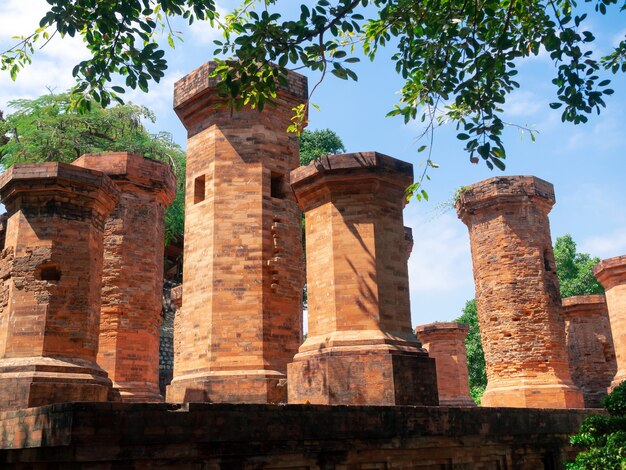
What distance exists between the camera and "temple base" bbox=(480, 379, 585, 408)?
48.2 feet

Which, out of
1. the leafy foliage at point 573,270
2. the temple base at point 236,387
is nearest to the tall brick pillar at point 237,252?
the temple base at point 236,387

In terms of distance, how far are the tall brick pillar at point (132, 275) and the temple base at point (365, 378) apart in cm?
485

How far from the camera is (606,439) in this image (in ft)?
25.1

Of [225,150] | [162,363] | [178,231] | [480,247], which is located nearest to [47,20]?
[225,150]

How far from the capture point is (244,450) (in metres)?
5.48

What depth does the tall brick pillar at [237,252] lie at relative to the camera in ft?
34.6

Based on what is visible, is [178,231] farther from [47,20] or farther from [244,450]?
[244,450]

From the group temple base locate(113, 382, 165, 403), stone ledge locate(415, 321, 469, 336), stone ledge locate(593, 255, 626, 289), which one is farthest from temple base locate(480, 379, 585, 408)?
temple base locate(113, 382, 165, 403)

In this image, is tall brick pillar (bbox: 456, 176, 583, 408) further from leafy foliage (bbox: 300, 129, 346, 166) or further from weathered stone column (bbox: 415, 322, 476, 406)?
leafy foliage (bbox: 300, 129, 346, 166)

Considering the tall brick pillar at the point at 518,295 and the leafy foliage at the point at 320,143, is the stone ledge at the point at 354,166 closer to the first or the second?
the tall brick pillar at the point at 518,295

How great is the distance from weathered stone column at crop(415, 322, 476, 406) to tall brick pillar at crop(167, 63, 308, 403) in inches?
444

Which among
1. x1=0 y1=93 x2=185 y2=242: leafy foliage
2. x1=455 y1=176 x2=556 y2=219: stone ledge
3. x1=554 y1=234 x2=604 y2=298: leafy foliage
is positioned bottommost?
x1=455 y1=176 x2=556 y2=219: stone ledge

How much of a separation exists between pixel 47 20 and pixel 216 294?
5.19 meters

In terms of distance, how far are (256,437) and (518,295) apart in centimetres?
1141
